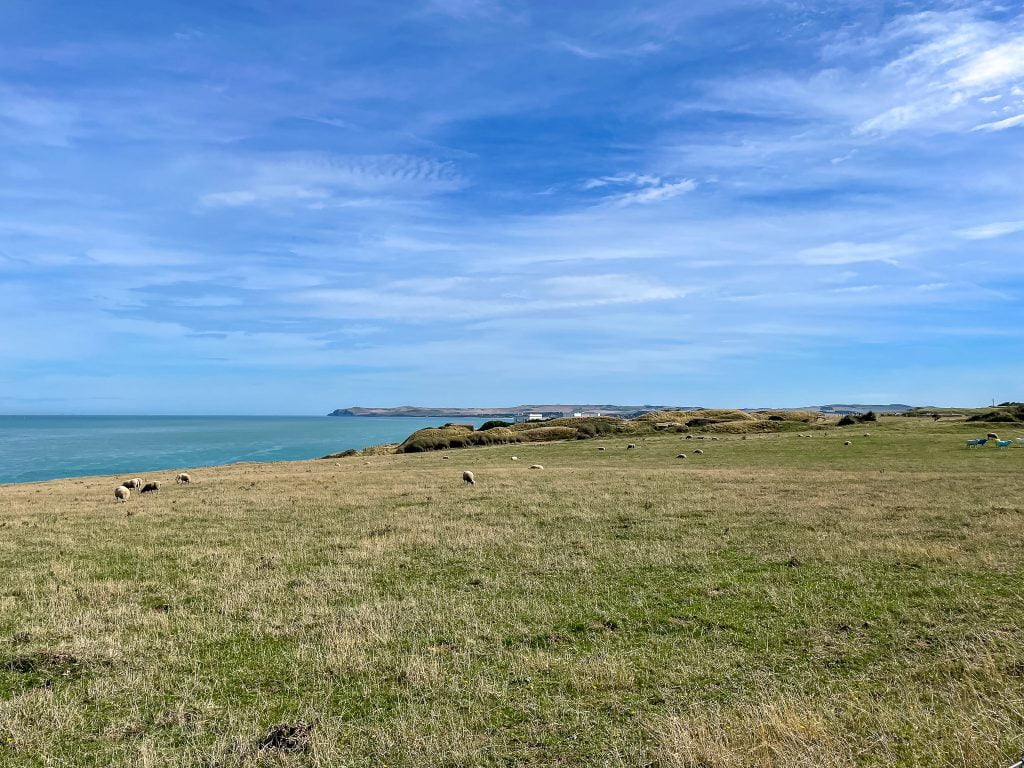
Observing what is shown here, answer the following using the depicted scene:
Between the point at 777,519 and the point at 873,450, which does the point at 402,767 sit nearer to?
the point at 777,519

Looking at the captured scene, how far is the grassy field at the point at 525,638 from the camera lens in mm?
7078

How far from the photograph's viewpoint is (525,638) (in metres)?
10.6

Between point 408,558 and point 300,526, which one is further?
point 300,526

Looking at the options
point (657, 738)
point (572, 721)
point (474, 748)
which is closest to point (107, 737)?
point (474, 748)

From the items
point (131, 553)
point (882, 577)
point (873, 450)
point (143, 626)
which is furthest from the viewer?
point (873, 450)

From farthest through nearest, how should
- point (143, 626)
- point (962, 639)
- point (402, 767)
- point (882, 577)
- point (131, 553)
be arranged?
point (131, 553) < point (882, 577) < point (143, 626) < point (962, 639) < point (402, 767)

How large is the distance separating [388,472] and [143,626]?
1294 inches

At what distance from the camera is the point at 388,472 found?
44188mm

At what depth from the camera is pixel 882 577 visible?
45.8 ft

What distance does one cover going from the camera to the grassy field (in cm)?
708

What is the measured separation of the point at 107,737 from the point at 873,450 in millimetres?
53751

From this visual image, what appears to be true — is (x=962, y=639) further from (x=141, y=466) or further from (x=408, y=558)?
(x=141, y=466)

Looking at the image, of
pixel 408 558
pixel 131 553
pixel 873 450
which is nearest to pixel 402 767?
pixel 408 558

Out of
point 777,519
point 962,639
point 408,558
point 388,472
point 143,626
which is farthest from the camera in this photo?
point 388,472
